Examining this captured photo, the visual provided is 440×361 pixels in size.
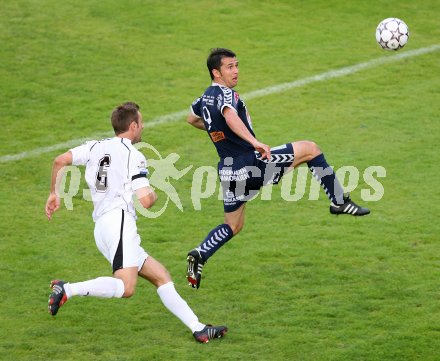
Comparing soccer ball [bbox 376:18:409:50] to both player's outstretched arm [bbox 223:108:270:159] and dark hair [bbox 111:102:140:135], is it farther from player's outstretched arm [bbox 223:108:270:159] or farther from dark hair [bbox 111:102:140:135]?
dark hair [bbox 111:102:140:135]

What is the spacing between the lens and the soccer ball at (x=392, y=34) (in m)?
14.5

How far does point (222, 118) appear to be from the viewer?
1018 centimetres

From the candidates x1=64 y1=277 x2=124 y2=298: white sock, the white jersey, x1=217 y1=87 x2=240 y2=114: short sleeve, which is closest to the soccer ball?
x1=217 y1=87 x2=240 y2=114: short sleeve

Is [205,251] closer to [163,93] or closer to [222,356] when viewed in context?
[222,356]

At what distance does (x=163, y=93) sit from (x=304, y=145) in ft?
21.4

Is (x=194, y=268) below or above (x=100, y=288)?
above

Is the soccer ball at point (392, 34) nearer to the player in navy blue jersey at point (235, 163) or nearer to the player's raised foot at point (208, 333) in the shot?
the player in navy blue jersey at point (235, 163)

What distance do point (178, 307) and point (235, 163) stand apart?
5.73 ft

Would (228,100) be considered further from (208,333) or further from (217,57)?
(208,333)

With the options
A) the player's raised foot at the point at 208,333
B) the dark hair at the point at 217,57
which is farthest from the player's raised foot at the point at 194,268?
the dark hair at the point at 217,57

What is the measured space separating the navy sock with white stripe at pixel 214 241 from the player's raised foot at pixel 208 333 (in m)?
1.01

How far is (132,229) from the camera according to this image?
9.27m

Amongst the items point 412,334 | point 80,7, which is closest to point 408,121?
point 412,334

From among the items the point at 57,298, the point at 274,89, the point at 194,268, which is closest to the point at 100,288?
the point at 57,298
